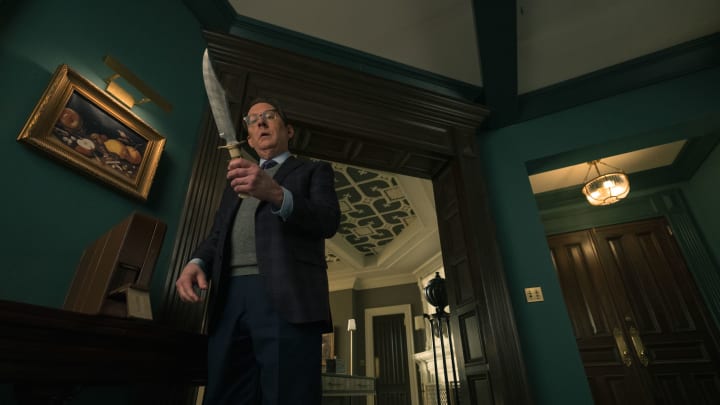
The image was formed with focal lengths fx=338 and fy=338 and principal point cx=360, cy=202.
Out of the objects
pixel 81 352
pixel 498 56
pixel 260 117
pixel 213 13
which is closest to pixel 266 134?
pixel 260 117

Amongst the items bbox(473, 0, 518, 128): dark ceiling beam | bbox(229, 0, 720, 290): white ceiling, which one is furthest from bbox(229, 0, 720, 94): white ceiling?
bbox(473, 0, 518, 128): dark ceiling beam

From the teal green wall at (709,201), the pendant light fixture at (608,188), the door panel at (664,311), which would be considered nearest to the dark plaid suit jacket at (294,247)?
the pendant light fixture at (608,188)

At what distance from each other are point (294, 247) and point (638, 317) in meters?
4.31

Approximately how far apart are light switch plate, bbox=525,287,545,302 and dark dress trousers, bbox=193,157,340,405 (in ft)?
6.71

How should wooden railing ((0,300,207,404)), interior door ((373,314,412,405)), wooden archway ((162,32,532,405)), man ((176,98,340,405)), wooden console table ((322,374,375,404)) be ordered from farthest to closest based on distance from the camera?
interior door ((373,314,412,405)) < wooden console table ((322,374,375,404)) < wooden archway ((162,32,532,405)) < man ((176,98,340,405)) < wooden railing ((0,300,207,404))

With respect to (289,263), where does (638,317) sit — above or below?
above

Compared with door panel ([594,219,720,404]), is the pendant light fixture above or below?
above

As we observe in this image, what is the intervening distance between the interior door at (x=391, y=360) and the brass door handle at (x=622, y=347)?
5.08 m

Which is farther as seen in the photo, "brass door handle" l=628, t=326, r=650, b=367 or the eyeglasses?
"brass door handle" l=628, t=326, r=650, b=367

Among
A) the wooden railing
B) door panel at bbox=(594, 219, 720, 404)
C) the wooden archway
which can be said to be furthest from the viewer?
door panel at bbox=(594, 219, 720, 404)

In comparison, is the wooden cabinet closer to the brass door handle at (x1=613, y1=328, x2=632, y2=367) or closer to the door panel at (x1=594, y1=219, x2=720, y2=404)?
the brass door handle at (x1=613, y1=328, x2=632, y2=367)

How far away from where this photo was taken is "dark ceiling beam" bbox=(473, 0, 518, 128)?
2.17m

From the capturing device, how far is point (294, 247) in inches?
36.8

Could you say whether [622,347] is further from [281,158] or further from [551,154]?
[281,158]
